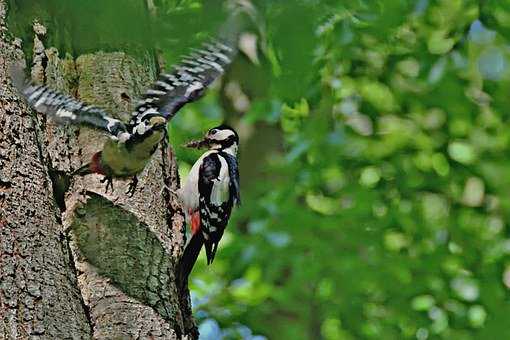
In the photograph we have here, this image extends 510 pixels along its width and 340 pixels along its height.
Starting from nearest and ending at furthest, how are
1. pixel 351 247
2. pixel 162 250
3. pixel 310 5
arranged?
1. pixel 310 5
2. pixel 162 250
3. pixel 351 247

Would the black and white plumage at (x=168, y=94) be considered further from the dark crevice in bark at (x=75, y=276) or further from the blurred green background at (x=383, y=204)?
the blurred green background at (x=383, y=204)

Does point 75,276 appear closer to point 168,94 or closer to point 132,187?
point 132,187

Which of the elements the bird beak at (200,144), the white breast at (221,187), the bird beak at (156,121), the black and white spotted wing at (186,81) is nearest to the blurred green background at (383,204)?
the bird beak at (200,144)

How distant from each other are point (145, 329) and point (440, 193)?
3683mm

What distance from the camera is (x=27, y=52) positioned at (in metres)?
3.21

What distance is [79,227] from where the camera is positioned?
294 cm

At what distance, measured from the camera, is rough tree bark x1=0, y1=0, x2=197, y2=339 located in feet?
8.16

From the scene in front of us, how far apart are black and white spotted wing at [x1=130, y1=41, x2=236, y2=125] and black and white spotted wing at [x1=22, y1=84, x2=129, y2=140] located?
0.14 metres

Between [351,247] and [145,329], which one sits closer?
[145,329]

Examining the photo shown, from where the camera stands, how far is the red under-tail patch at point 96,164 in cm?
314

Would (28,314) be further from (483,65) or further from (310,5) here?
(483,65)

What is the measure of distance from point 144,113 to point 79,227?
22.8 inches

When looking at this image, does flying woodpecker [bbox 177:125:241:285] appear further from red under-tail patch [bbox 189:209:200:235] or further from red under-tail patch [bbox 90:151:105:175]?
red under-tail patch [bbox 90:151:105:175]

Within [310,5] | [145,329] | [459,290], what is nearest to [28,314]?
[145,329]
